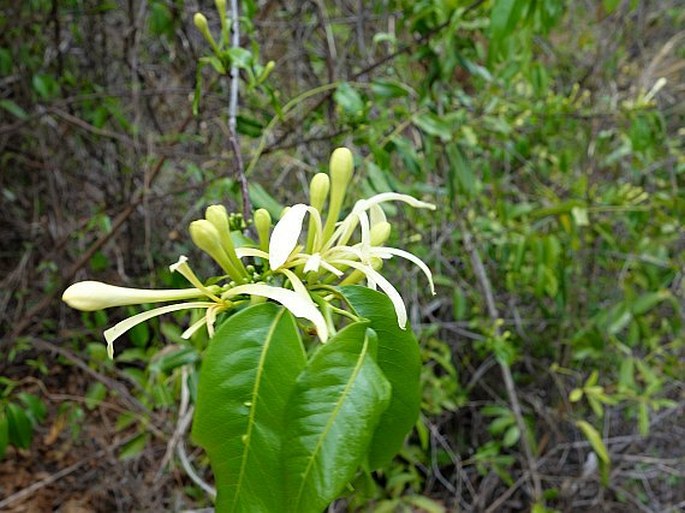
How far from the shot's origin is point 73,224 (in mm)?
2398

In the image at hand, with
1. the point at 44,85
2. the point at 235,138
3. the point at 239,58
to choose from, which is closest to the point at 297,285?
the point at 235,138

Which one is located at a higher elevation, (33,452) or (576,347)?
(576,347)

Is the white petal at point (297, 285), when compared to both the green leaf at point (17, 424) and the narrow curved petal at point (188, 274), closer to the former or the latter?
the narrow curved petal at point (188, 274)

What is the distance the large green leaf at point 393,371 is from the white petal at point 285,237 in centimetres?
8

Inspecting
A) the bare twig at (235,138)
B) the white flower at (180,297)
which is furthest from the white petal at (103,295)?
the bare twig at (235,138)

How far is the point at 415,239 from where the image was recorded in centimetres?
191

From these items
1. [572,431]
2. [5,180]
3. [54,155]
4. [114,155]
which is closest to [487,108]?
[572,431]

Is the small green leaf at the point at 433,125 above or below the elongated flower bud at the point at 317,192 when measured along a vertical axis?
below

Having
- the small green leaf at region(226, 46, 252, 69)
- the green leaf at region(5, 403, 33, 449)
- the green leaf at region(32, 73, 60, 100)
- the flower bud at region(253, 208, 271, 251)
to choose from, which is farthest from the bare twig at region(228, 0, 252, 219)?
the green leaf at region(32, 73, 60, 100)

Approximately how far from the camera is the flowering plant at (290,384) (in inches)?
17.3

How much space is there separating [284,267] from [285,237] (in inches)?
1.9

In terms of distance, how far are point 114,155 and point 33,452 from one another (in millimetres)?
1188

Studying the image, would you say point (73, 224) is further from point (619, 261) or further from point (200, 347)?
point (619, 261)

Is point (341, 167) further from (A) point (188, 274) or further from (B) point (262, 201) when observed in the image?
(B) point (262, 201)
